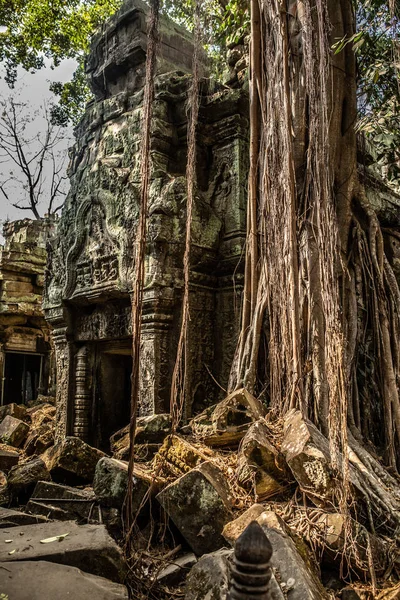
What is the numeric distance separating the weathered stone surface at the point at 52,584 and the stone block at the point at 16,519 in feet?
2.56

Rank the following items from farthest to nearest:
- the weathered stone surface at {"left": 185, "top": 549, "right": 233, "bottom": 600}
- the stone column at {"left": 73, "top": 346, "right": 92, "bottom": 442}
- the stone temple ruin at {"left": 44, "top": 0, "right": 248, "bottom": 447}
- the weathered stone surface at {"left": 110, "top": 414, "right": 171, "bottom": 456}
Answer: the stone column at {"left": 73, "top": 346, "right": 92, "bottom": 442} < the stone temple ruin at {"left": 44, "top": 0, "right": 248, "bottom": 447} < the weathered stone surface at {"left": 110, "top": 414, "right": 171, "bottom": 456} < the weathered stone surface at {"left": 185, "top": 549, "right": 233, "bottom": 600}

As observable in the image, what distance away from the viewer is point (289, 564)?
73.9 inches

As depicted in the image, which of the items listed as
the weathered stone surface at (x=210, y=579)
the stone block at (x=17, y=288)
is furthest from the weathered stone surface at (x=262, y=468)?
the stone block at (x=17, y=288)

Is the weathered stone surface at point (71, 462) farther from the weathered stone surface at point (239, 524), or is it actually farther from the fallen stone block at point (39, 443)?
the fallen stone block at point (39, 443)

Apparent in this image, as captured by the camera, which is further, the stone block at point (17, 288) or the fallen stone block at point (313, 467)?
the stone block at point (17, 288)

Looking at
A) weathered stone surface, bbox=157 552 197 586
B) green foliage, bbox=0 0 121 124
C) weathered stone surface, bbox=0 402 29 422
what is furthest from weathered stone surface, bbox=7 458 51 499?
green foliage, bbox=0 0 121 124

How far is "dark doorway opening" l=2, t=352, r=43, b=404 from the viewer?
1012 centimetres

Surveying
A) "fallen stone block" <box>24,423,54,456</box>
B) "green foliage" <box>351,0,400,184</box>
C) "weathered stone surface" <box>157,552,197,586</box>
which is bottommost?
"weathered stone surface" <box>157,552,197,586</box>

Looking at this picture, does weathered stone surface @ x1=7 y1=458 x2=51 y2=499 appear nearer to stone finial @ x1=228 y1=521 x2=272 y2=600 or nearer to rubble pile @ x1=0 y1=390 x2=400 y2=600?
rubble pile @ x1=0 y1=390 x2=400 y2=600

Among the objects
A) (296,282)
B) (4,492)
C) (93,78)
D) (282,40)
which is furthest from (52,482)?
(93,78)

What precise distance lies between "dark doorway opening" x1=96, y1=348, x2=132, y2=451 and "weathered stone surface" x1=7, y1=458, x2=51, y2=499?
172 centimetres

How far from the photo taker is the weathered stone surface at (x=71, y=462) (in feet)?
11.9

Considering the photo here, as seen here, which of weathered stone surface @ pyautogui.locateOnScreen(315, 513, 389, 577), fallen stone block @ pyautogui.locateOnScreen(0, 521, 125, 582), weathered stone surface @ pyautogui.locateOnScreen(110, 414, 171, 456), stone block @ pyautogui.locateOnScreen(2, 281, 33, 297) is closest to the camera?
fallen stone block @ pyautogui.locateOnScreen(0, 521, 125, 582)

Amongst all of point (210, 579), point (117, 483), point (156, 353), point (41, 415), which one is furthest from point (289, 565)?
point (41, 415)
